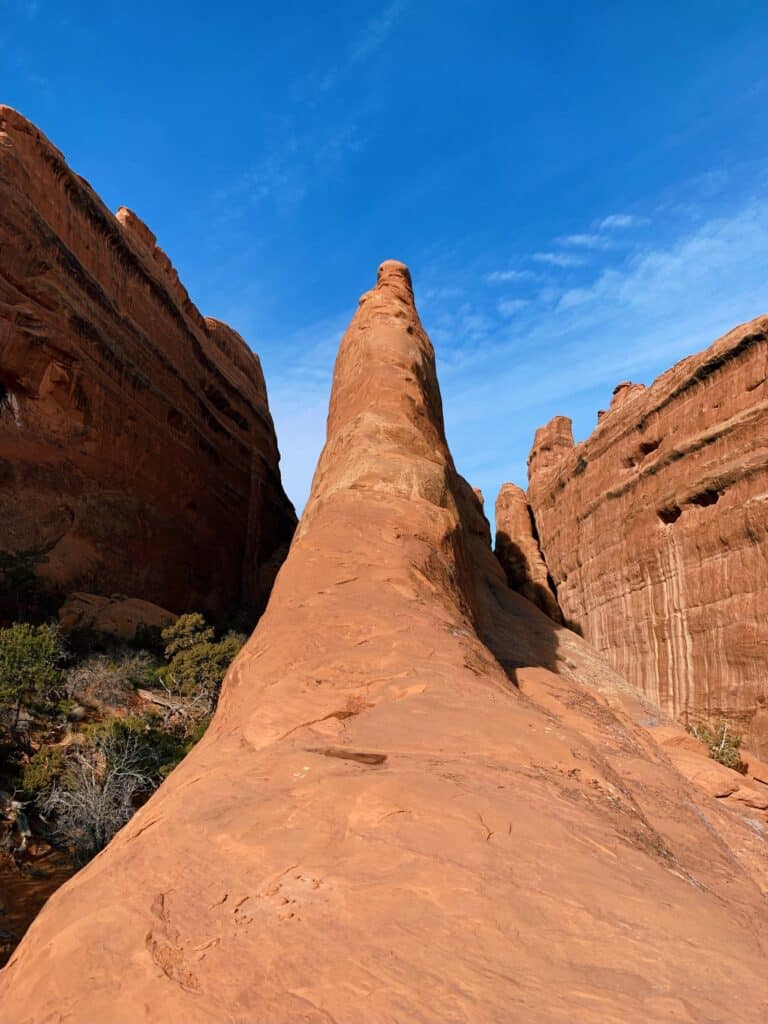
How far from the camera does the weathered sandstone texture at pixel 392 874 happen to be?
2182 millimetres

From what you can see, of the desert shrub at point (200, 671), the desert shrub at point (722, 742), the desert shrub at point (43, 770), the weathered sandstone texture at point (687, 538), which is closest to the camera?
the desert shrub at point (43, 770)

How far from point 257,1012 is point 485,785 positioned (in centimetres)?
214

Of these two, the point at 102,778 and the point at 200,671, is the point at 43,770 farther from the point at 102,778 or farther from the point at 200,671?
the point at 200,671

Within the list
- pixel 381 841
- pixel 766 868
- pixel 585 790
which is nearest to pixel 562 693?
pixel 766 868

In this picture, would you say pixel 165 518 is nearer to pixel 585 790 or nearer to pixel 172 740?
pixel 172 740

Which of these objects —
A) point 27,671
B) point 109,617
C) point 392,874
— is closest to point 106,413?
point 109,617

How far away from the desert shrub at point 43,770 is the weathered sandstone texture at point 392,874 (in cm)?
625

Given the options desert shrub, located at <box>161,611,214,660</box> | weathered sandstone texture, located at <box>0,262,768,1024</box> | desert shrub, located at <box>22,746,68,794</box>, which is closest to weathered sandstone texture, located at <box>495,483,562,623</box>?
desert shrub, located at <box>161,611,214,660</box>

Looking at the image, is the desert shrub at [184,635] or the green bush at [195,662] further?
the desert shrub at [184,635]

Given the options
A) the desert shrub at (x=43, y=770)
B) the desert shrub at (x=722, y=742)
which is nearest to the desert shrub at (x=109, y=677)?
the desert shrub at (x=43, y=770)

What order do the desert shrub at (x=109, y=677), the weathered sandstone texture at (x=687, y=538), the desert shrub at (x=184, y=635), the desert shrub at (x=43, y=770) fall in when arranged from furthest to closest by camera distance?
the desert shrub at (x=184, y=635), the weathered sandstone texture at (x=687, y=538), the desert shrub at (x=109, y=677), the desert shrub at (x=43, y=770)

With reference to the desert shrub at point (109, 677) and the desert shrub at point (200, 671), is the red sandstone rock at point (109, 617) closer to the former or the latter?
the desert shrub at point (109, 677)

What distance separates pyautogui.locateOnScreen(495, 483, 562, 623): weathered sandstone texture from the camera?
25.8 metres

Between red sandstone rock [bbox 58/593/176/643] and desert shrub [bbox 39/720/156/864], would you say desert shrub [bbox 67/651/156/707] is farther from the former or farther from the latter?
desert shrub [bbox 39/720/156/864]
